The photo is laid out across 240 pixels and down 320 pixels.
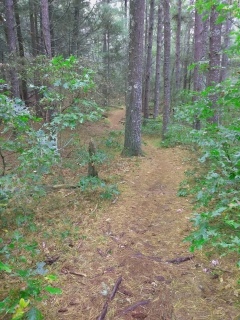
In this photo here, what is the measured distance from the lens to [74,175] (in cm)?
681

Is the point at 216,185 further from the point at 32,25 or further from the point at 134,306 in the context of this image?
the point at 32,25

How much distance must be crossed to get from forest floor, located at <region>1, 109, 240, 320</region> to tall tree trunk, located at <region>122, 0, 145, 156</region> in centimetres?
295

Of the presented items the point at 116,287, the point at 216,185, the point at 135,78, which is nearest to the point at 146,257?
the point at 116,287

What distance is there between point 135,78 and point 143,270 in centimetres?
641

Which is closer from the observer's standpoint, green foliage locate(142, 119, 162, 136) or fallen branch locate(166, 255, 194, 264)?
fallen branch locate(166, 255, 194, 264)

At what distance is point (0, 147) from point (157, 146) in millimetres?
7861

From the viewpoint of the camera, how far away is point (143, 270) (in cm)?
307

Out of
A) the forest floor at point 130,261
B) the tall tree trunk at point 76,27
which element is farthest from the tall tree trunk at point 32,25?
the forest floor at point 130,261

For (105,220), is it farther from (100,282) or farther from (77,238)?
(100,282)

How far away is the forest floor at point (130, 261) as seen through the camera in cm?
254

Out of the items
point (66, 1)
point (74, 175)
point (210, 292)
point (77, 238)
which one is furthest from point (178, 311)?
point (66, 1)

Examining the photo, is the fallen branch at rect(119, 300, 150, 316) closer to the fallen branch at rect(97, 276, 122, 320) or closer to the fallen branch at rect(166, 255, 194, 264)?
the fallen branch at rect(97, 276, 122, 320)

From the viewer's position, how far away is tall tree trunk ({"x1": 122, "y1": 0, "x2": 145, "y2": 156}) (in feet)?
25.5

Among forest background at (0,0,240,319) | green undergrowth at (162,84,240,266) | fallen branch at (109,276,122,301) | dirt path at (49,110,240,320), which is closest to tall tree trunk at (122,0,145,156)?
forest background at (0,0,240,319)
